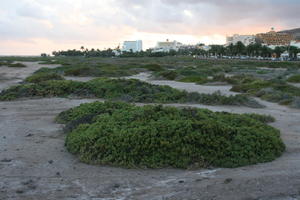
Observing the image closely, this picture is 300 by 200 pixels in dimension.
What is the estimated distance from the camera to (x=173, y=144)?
649cm

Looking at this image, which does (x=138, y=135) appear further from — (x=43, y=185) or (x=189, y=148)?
(x=43, y=185)

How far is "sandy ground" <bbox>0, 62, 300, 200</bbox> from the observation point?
496cm

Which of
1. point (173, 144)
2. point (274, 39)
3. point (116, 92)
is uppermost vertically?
point (274, 39)

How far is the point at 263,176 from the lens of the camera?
5.55 metres

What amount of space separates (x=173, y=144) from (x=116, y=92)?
35.7ft

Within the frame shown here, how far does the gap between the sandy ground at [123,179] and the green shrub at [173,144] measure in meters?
0.22

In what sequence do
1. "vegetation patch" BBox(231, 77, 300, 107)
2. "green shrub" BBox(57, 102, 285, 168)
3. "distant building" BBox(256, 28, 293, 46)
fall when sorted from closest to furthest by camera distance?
"green shrub" BBox(57, 102, 285, 168)
"vegetation patch" BBox(231, 77, 300, 107)
"distant building" BBox(256, 28, 293, 46)

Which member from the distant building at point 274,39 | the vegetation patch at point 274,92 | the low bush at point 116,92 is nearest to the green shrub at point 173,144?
the low bush at point 116,92

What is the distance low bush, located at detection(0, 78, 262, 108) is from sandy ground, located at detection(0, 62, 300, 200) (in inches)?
296

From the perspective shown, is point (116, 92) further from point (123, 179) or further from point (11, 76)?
point (11, 76)

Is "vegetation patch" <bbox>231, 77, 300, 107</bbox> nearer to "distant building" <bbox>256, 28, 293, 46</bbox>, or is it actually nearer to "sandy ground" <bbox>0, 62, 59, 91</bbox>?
"sandy ground" <bbox>0, 62, 59, 91</bbox>

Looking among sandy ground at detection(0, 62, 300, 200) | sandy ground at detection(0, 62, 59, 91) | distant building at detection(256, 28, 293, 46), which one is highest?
distant building at detection(256, 28, 293, 46)

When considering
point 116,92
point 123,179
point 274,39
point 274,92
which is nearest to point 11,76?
point 116,92

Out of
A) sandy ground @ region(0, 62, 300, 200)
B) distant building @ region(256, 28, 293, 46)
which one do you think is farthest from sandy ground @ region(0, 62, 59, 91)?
distant building @ region(256, 28, 293, 46)
